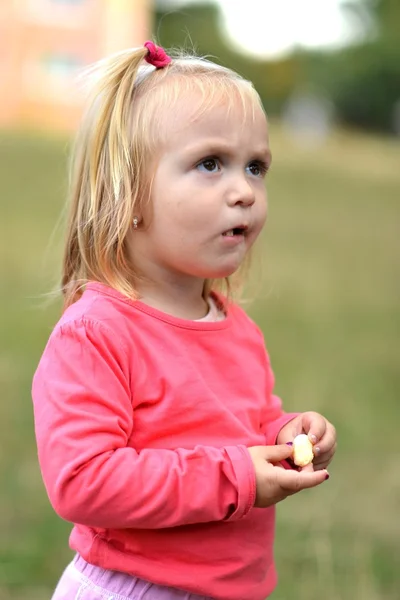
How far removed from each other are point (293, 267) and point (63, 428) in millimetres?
7626

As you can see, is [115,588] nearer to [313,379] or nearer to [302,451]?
[302,451]

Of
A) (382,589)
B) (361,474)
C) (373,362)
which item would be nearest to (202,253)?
(382,589)

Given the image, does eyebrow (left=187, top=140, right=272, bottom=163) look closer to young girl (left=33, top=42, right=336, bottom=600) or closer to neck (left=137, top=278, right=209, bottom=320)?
young girl (left=33, top=42, right=336, bottom=600)

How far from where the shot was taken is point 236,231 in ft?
6.80

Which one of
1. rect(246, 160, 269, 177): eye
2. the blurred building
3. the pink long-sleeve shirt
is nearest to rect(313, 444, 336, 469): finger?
the pink long-sleeve shirt

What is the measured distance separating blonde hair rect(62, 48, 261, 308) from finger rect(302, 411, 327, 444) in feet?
1.53

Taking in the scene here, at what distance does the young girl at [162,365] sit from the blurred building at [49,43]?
3358 centimetres

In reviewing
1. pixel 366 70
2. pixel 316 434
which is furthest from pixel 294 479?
pixel 366 70

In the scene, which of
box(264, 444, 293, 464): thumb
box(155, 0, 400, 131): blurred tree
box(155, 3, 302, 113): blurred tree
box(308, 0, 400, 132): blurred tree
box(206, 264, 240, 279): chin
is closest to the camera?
box(264, 444, 293, 464): thumb

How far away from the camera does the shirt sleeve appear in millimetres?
1845

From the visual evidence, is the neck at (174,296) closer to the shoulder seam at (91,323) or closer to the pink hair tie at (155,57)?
the shoulder seam at (91,323)

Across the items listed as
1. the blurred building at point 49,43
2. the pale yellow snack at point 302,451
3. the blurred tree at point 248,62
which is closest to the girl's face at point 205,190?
the pale yellow snack at point 302,451

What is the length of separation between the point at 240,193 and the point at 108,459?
573 millimetres

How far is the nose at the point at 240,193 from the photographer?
2020 mm
